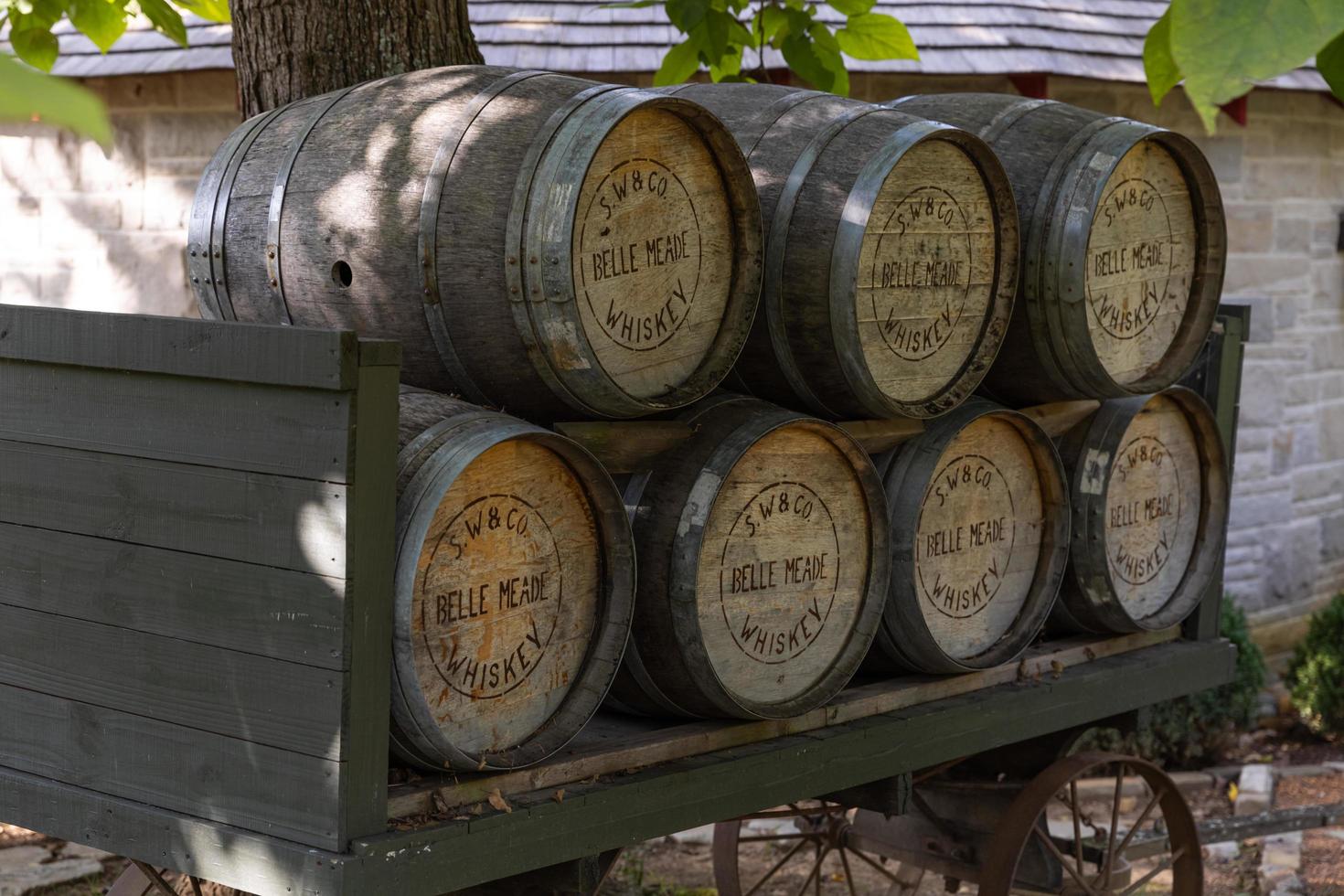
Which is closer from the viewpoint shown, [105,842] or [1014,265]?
[105,842]

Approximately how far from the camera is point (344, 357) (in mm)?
1880

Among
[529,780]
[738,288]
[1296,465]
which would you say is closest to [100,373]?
[529,780]

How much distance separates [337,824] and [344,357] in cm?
60

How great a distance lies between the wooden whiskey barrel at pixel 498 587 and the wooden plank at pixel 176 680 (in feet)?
0.45

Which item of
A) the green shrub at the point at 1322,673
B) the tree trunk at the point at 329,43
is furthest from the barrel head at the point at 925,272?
the green shrub at the point at 1322,673

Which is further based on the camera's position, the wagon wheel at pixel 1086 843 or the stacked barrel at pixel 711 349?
the wagon wheel at pixel 1086 843

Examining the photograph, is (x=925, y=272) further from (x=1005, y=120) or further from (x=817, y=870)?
(x=817, y=870)

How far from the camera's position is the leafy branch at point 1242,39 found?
0.85m

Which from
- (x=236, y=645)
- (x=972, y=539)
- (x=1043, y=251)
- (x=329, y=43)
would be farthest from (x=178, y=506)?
(x=1043, y=251)

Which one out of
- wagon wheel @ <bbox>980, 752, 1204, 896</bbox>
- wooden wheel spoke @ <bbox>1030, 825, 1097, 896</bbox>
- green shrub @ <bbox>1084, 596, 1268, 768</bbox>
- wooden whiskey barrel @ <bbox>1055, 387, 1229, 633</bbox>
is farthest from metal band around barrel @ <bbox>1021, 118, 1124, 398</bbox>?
green shrub @ <bbox>1084, 596, 1268, 768</bbox>

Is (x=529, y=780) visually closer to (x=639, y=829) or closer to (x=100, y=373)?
(x=639, y=829)

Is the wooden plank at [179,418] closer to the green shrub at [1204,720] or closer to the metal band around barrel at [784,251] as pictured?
the metal band around barrel at [784,251]

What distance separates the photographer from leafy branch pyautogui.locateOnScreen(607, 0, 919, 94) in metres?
3.55

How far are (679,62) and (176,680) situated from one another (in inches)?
82.9
